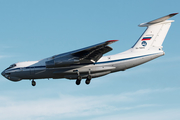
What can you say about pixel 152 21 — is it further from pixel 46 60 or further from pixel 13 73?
pixel 13 73

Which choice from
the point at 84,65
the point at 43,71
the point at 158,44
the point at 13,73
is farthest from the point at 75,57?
the point at 158,44

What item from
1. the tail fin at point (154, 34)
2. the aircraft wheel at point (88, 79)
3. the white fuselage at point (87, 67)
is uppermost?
the tail fin at point (154, 34)

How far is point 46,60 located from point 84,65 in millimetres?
2340

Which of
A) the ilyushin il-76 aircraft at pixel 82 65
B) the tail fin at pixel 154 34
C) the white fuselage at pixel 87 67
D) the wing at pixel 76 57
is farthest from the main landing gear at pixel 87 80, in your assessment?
the tail fin at pixel 154 34

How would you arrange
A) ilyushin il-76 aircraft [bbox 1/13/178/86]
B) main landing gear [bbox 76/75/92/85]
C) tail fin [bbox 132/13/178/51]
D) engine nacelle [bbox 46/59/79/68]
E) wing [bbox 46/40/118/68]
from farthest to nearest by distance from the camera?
1. tail fin [bbox 132/13/178/51]
2. main landing gear [bbox 76/75/92/85]
3. ilyushin il-76 aircraft [bbox 1/13/178/86]
4. engine nacelle [bbox 46/59/79/68]
5. wing [bbox 46/40/118/68]

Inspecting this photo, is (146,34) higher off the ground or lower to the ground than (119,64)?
higher

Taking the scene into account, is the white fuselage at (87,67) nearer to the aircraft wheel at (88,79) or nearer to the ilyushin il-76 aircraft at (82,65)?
the ilyushin il-76 aircraft at (82,65)

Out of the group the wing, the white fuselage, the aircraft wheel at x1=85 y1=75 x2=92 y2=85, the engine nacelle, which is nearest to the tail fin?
the white fuselage

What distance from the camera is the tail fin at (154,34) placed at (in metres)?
19.5

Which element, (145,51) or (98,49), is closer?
(98,49)

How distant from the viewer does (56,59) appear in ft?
59.0

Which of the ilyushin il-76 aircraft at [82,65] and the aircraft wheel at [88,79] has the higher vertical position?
the ilyushin il-76 aircraft at [82,65]

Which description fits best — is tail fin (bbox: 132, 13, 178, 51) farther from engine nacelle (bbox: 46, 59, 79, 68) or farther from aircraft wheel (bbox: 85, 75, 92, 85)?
engine nacelle (bbox: 46, 59, 79, 68)

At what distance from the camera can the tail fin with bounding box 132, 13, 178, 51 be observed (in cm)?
1947
